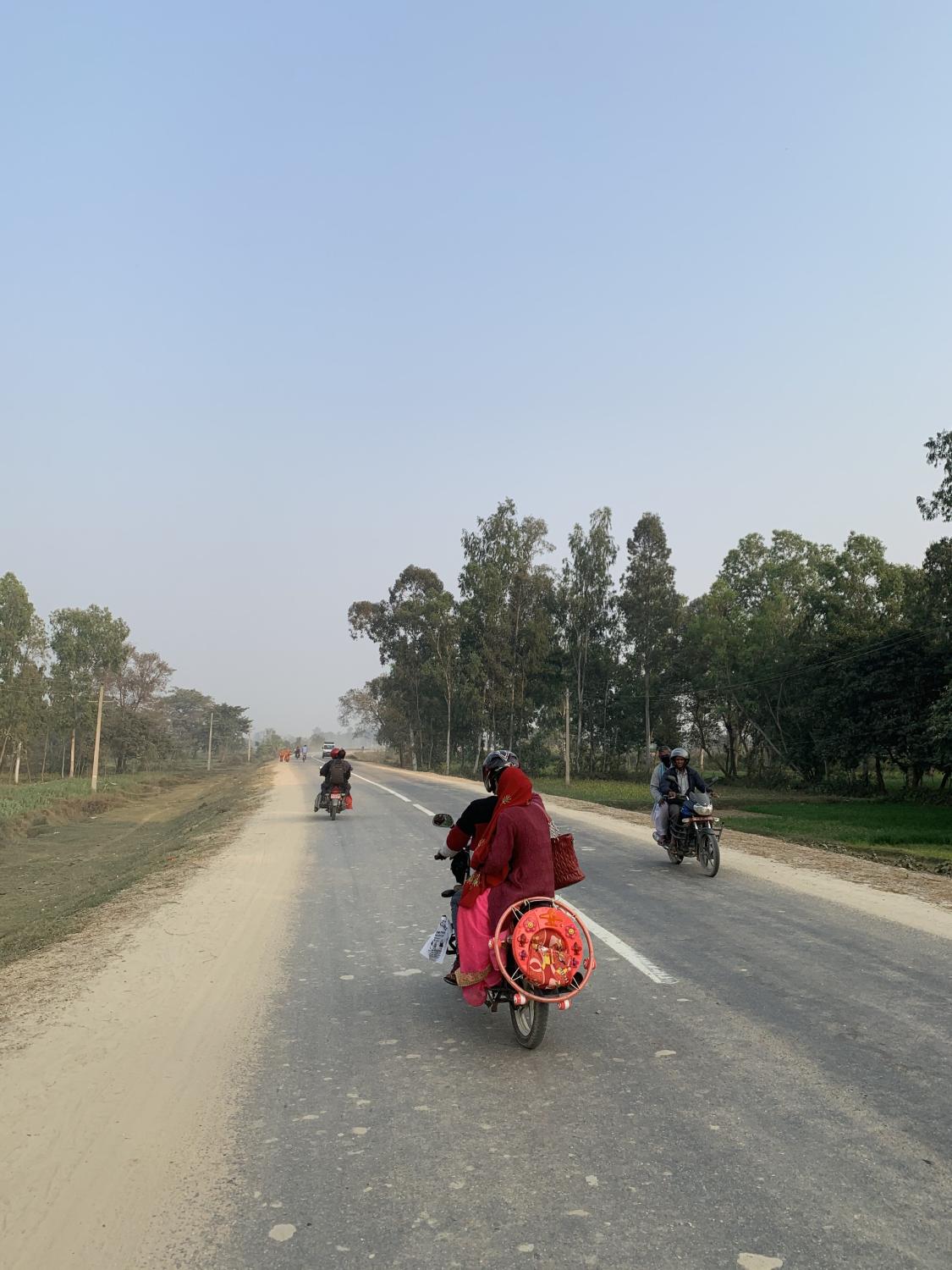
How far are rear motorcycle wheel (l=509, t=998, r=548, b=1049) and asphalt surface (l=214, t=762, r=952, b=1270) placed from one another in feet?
0.32

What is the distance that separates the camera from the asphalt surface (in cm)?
302

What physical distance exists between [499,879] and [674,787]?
753 cm

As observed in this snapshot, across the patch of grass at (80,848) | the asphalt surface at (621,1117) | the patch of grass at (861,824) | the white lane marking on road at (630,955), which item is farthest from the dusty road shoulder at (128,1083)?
the patch of grass at (861,824)

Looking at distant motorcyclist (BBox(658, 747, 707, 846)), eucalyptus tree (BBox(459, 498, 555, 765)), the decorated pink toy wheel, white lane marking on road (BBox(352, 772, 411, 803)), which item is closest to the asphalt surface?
the decorated pink toy wheel

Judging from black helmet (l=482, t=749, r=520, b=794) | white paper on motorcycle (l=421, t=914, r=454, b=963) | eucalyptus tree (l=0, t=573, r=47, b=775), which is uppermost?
eucalyptus tree (l=0, t=573, r=47, b=775)

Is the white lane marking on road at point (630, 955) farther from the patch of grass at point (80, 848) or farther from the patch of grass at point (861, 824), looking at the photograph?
the patch of grass at point (861, 824)

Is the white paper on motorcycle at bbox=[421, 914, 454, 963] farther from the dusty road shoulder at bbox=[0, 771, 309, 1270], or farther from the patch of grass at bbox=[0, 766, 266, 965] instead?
the patch of grass at bbox=[0, 766, 266, 965]

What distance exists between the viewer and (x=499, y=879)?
5191 mm

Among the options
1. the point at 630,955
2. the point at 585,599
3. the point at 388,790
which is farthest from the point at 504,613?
the point at 630,955

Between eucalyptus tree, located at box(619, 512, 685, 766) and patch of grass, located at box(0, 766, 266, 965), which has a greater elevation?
eucalyptus tree, located at box(619, 512, 685, 766)

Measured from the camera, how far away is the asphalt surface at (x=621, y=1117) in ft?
9.90

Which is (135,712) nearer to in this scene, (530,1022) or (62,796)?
(62,796)

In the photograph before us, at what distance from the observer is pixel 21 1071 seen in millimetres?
4785

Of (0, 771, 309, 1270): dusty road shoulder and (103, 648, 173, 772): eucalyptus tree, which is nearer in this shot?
(0, 771, 309, 1270): dusty road shoulder
